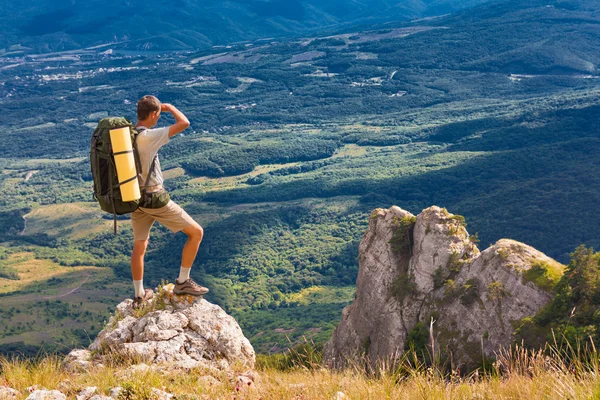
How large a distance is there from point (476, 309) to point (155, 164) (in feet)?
61.6

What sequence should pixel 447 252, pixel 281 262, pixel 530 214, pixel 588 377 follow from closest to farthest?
1. pixel 588 377
2. pixel 447 252
3. pixel 530 214
4. pixel 281 262

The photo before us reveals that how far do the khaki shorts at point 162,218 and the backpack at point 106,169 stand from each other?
134cm

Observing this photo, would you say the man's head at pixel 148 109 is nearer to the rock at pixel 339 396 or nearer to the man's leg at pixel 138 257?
the man's leg at pixel 138 257

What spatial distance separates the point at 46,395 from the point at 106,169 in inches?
189

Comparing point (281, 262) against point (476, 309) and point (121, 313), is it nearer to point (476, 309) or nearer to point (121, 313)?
point (476, 309)

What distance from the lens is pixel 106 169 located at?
14.4 meters

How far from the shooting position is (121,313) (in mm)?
18078

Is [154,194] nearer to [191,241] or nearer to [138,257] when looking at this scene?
[191,241]

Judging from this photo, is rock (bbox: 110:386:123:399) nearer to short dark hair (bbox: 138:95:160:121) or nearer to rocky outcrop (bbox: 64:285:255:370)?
rocky outcrop (bbox: 64:285:255:370)

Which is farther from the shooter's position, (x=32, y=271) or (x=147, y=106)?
(x=32, y=271)

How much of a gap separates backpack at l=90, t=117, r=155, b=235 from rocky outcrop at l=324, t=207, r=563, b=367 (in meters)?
14.3

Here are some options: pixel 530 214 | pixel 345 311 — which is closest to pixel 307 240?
pixel 530 214

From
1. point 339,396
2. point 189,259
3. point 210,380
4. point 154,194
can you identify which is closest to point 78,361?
point 189,259

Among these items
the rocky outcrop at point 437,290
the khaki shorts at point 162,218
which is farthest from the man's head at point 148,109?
the rocky outcrop at point 437,290
